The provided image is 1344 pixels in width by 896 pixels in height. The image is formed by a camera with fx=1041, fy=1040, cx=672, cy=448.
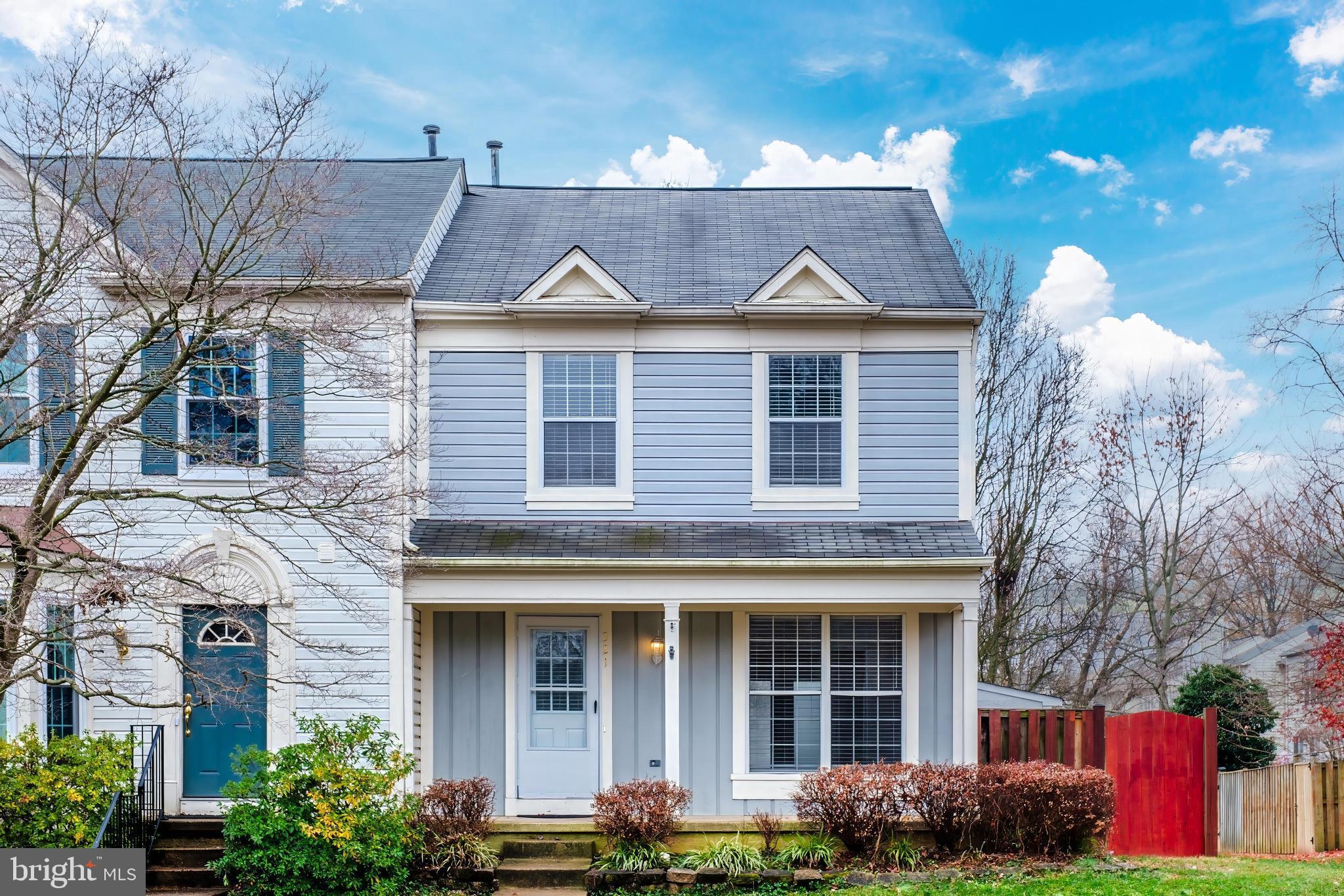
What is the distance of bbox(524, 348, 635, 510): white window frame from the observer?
12430mm

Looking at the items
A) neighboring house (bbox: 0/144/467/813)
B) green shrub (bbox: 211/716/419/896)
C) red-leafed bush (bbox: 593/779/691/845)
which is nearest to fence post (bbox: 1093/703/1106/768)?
red-leafed bush (bbox: 593/779/691/845)

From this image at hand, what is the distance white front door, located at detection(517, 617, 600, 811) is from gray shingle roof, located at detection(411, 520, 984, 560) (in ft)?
3.64

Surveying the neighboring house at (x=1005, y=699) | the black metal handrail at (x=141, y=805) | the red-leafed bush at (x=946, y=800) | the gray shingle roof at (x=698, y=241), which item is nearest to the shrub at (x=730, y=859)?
the red-leafed bush at (x=946, y=800)

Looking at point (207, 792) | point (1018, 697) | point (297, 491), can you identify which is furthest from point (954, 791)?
point (207, 792)

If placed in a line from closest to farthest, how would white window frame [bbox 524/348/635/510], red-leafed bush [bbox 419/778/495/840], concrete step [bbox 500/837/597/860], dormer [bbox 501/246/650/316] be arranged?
1. red-leafed bush [bbox 419/778/495/840]
2. concrete step [bbox 500/837/597/860]
3. dormer [bbox 501/246/650/316]
4. white window frame [bbox 524/348/635/510]

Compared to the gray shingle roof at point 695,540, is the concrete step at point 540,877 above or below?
below

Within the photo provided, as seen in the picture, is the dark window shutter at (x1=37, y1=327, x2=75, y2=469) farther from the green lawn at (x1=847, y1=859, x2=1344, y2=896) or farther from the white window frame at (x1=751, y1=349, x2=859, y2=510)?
the green lawn at (x1=847, y1=859, x2=1344, y2=896)

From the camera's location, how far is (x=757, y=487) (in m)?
12.5

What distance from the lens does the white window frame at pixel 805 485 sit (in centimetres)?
1245

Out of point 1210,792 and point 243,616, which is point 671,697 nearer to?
point 243,616

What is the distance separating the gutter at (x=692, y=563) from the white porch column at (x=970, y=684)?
0.55 m

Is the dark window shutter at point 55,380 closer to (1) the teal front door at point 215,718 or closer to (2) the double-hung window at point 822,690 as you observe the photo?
(1) the teal front door at point 215,718

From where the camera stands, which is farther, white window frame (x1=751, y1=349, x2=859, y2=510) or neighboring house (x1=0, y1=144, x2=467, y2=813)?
white window frame (x1=751, y1=349, x2=859, y2=510)

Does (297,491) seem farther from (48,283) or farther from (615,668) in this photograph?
(615,668)
